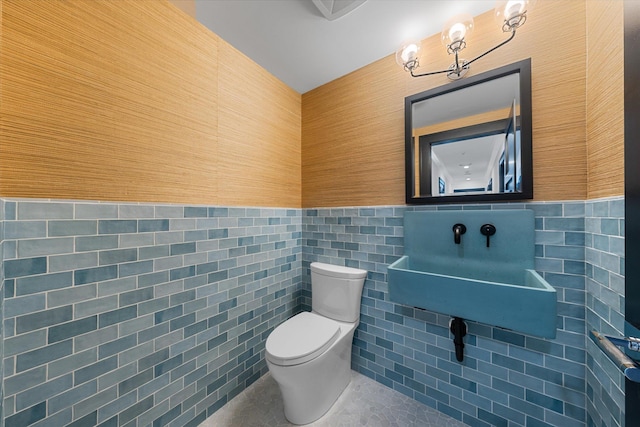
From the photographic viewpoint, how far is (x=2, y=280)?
0.74 metres

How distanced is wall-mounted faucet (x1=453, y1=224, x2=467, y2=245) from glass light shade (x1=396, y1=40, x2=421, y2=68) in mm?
1043

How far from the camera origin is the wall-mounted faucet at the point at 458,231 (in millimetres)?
1246

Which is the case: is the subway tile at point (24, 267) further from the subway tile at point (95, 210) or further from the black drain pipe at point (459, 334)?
the black drain pipe at point (459, 334)

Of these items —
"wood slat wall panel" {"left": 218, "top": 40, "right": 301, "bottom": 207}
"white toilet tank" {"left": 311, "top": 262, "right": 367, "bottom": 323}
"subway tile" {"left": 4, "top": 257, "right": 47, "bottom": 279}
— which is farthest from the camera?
"white toilet tank" {"left": 311, "top": 262, "right": 367, "bottom": 323}

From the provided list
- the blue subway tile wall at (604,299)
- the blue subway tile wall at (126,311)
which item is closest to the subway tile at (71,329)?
the blue subway tile wall at (126,311)

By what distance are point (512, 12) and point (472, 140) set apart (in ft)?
1.94

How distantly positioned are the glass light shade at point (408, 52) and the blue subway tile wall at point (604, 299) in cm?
117

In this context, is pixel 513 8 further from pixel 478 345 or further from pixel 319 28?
pixel 478 345

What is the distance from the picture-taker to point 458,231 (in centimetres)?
125

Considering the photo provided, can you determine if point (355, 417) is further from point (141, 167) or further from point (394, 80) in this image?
point (394, 80)

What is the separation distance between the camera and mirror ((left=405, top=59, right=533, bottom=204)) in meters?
1.14

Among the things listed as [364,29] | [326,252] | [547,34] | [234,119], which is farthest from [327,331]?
[547,34]

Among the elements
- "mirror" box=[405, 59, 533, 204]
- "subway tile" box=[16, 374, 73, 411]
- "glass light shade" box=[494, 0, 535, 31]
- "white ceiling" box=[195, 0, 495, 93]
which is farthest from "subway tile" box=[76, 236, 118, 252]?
"glass light shade" box=[494, 0, 535, 31]

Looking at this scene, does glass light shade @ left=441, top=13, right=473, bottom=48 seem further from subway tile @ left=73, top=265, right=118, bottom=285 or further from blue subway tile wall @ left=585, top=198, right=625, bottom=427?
subway tile @ left=73, top=265, right=118, bottom=285
